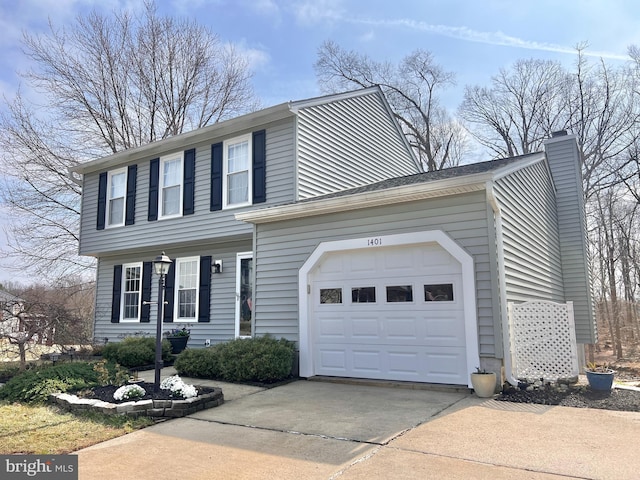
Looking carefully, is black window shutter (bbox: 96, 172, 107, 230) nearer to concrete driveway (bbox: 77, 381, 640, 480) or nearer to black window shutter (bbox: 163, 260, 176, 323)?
black window shutter (bbox: 163, 260, 176, 323)

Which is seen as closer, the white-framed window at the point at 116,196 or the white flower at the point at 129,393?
the white flower at the point at 129,393

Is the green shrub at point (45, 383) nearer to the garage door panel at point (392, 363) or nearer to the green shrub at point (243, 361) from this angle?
the green shrub at point (243, 361)

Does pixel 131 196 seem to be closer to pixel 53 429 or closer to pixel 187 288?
pixel 187 288

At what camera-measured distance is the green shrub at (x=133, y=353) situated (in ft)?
31.9

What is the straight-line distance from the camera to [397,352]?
7.29 meters

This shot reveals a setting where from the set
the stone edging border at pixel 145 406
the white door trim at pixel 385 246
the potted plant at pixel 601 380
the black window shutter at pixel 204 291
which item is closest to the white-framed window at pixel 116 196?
the black window shutter at pixel 204 291

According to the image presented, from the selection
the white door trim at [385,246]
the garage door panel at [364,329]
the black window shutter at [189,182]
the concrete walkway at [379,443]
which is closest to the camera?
the concrete walkway at [379,443]

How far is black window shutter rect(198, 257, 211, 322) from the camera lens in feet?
37.1

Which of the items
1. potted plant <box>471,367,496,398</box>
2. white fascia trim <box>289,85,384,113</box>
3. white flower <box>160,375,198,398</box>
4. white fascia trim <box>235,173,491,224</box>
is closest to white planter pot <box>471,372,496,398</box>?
potted plant <box>471,367,496,398</box>

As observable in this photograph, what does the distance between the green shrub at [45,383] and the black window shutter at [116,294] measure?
20.2ft

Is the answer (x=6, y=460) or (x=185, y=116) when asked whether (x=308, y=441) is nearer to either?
(x=6, y=460)

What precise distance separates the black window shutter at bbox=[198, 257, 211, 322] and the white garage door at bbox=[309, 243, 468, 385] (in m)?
4.11

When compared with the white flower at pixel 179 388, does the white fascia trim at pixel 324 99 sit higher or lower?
higher

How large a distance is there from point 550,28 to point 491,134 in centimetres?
1323
